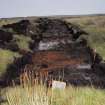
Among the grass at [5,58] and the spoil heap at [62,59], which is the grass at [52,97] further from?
the grass at [5,58]

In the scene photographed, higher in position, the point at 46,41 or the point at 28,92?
the point at 28,92

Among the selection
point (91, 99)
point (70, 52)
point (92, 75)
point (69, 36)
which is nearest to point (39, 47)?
point (70, 52)

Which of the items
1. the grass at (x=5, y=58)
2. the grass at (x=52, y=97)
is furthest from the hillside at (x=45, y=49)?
the grass at (x=52, y=97)

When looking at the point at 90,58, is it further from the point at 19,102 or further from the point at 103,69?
the point at 19,102

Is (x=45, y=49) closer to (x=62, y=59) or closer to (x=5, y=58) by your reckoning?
(x=62, y=59)

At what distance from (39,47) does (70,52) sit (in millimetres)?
4234

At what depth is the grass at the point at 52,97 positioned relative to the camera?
11633mm

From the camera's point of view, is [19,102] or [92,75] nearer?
[19,102]

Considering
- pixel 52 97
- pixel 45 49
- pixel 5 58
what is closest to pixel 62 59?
pixel 45 49

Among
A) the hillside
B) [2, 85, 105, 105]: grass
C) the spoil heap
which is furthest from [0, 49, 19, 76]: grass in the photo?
[2, 85, 105, 105]: grass

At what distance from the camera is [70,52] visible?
36844 mm

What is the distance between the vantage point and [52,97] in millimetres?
12141

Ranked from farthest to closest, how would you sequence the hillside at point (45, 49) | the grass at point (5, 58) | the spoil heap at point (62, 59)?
1. the hillside at point (45, 49)
2. the grass at point (5, 58)
3. the spoil heap at point (62, 59)

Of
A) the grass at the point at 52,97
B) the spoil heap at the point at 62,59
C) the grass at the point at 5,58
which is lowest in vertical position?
the spoil heap at the point at 62,59
